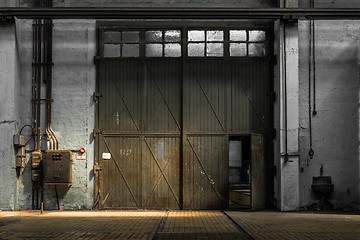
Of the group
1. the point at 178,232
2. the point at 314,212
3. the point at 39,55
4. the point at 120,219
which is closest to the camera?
the point at 178,232

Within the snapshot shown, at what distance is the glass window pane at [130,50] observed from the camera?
15898 mm

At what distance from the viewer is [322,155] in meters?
15.5

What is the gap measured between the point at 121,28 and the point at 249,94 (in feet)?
13.3

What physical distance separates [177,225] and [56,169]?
4845 mm

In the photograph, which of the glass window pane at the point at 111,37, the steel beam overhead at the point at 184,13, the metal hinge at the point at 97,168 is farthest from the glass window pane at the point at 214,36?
the metal hinge at the point at 97,168

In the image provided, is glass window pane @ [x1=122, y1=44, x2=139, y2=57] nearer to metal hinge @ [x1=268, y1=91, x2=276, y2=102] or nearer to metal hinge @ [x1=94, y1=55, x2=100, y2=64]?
metal hinge @ [x1=94, y1=55, x2=100, y2=64]

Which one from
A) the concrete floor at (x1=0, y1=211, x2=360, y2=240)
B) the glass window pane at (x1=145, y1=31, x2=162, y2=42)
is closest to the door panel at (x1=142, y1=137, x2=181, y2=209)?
the concrete floor at (x1=0, y1=211, x2=360, y2=240)

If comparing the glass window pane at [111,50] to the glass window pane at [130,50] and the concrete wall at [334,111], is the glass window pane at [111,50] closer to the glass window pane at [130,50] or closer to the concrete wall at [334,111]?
the glass window pane at [130,50]

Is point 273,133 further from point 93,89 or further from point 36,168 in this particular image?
point 36,168

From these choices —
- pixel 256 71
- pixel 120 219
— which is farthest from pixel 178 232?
pixel 256 71

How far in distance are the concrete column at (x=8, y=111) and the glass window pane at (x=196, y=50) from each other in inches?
190

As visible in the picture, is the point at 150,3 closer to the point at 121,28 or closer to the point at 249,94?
the point at 121,28

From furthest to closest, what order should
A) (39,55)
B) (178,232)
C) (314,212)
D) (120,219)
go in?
(39,55)
(314,212)
(120,219)
(178,232)

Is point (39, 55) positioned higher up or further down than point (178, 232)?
higher up
